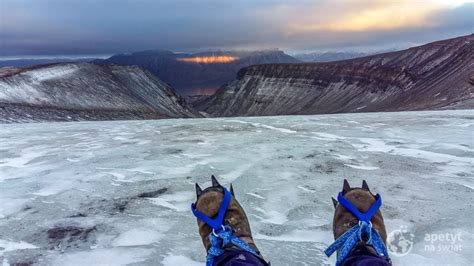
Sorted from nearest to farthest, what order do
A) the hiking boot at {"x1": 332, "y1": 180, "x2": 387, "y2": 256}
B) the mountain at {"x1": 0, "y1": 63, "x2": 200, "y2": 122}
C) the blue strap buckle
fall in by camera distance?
the blue strap buckle
the hiking boot at {"x1": 332, "y1": 180, "x2": 387, "y2": 256}
the mountain at {"x1": 0, "y1": 63, "x2": 200, "y2": 122}

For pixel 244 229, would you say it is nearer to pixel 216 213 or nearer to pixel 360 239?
pixel 216 213

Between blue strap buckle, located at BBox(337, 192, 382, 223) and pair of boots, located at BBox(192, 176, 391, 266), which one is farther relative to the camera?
blue strap buckle, located at BBox(337, 192, 382, 223)

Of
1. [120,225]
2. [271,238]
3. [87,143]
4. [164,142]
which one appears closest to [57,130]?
[87,143]

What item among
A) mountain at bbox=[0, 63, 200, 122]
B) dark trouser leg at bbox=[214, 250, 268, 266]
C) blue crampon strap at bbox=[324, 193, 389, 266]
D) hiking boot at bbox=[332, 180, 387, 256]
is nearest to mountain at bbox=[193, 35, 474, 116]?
mountain at bbox=[0, 63, 200, 122]

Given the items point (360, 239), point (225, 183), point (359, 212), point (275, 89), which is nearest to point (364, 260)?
point (360, 239)

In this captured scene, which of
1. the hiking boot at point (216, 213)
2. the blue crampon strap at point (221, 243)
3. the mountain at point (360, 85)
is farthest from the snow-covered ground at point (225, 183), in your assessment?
the mountain at point (360, 85)

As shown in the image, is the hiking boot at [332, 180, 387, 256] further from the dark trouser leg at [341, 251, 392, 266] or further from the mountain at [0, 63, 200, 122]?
the mountain at [0, 63, 200, 122]

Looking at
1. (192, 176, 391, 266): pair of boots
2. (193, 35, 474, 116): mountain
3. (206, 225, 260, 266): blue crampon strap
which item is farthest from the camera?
(193, 35, 474, 116): mountain
